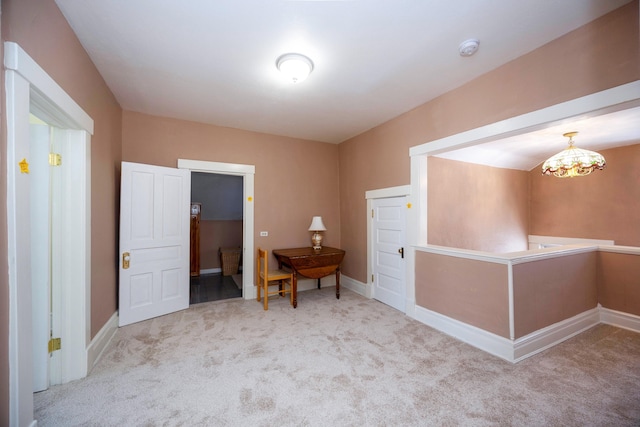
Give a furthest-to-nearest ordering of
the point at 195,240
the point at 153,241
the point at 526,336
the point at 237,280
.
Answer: the point at 195,240 < the point at 237,280 < the point at 153,241 < the point at 526,336

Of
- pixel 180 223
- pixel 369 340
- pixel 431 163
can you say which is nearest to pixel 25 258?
pixel 180 223

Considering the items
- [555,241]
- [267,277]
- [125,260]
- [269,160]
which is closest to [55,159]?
[125,260]

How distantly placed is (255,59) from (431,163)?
2286mm

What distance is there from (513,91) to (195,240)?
544 centimetres

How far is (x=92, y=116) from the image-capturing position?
212cm

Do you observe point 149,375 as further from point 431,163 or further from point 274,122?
point 431,163

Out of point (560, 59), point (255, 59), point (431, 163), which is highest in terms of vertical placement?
point (255, 59)

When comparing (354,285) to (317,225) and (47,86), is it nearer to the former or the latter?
(317,225)

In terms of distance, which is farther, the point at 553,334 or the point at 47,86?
the point at 553,334

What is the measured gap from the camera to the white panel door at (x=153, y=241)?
2770 mm

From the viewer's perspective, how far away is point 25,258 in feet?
4.16

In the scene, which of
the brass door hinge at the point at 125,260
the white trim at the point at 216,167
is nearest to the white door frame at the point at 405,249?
the white trim at the point at 216,167

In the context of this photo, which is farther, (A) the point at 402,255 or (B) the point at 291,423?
(A) the point at 402,255

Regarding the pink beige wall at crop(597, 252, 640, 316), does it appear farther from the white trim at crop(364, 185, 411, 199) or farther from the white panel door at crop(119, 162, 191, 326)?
the white panel door at crop(119, 162, 191, 326)
